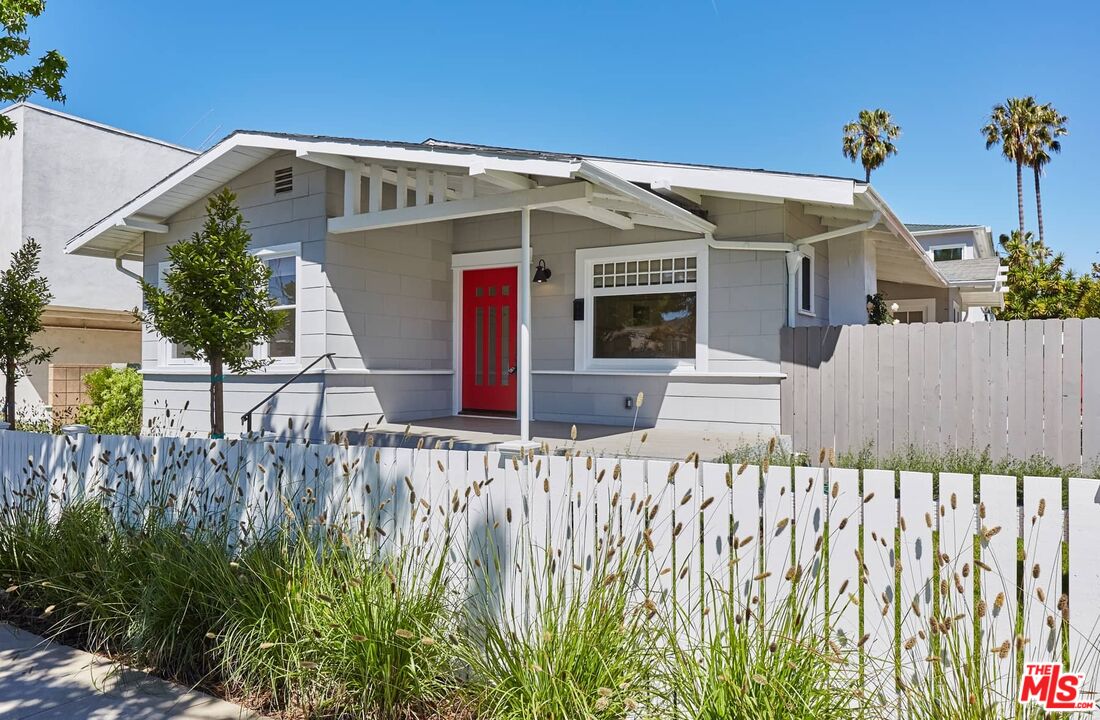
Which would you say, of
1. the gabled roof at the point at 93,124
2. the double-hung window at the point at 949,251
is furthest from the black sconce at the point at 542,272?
the double-hung window at the point at 949,251

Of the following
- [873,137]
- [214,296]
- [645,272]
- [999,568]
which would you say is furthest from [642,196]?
[873,137]

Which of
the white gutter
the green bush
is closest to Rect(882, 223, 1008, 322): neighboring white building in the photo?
the white gutter

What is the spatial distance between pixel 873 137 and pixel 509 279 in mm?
25483

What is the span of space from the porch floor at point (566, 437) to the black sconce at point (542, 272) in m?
1.85

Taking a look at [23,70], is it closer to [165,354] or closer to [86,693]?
[165,354]

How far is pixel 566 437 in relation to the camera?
7.50 metres

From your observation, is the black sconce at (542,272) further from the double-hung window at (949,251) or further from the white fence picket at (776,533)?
the double-hung window at (949,251)

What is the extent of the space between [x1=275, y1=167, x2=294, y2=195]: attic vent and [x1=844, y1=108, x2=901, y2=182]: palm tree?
1055 inches

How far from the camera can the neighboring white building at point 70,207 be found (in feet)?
47.8

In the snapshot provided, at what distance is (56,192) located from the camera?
15.0 m

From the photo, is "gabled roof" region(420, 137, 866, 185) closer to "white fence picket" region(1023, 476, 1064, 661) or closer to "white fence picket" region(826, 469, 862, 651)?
"white fence picket" region(826, 469, 862, 651)

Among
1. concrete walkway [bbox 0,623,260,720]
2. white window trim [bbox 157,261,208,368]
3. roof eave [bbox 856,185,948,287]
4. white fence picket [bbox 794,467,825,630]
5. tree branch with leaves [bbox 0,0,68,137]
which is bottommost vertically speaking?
concrete walkway [bbox 0,623,260,720]

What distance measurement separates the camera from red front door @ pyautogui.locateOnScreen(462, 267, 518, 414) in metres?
9.42

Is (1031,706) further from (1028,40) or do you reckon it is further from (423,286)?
(1028,40)
